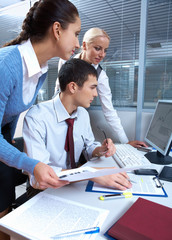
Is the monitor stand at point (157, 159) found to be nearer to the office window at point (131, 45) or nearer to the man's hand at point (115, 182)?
the man's hand at point (115, 182)

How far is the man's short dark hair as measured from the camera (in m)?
1.16

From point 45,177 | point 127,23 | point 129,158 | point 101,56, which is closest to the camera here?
point 45,177

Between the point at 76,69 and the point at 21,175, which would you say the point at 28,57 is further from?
the point at 21,175

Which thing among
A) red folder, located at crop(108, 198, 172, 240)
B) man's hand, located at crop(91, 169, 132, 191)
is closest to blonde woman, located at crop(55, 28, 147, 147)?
man's hand, located at crop(91, 169, 132, 191)

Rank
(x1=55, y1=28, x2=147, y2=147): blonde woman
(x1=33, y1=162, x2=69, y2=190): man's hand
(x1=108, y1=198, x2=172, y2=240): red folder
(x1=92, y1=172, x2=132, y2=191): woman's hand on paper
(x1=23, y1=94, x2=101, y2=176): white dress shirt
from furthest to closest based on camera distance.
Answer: (x1=55, y1=28, x2=147, y2=147): blonde woman < (x1=23, y1=94, x2=101, y2=176): white dress shirt < (x1=92, y1=172, x2=132, y2=191): woman's hand on paper < (x1=33, y1=162, x2=69, y2=190): man's hand < (x1=108, y1=198, x2=172, y2=240): red folder

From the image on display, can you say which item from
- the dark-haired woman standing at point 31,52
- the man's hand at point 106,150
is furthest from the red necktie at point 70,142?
the dark-haired woman standing at point 31,52

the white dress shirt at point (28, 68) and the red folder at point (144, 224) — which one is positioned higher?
the white dress shirt at point (28, 68)

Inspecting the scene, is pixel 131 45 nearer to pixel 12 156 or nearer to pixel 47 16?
pixel 47 16

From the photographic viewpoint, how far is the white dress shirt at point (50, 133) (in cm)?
97

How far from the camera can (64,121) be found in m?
1.14

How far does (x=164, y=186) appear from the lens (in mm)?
844

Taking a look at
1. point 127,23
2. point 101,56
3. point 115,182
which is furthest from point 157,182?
point 127,23

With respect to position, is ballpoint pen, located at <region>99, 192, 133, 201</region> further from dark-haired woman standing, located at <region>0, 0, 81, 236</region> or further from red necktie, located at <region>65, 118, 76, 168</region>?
red necktie, located at <region>65, 118, 76, 168</region>

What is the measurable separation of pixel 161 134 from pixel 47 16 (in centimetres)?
94
